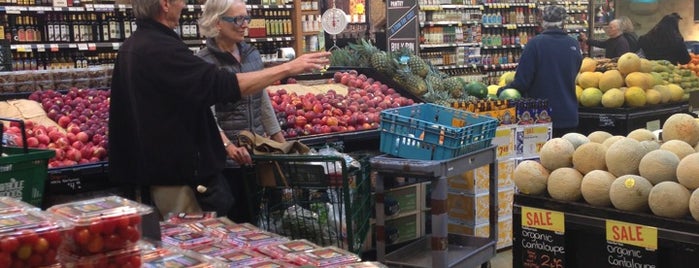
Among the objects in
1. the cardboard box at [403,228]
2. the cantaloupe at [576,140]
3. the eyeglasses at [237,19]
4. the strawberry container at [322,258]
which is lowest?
the cardboard box at [403,228]

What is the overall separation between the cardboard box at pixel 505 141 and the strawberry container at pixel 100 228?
3493 millimetres

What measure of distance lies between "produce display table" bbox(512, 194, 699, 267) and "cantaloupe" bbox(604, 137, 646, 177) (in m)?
0.19

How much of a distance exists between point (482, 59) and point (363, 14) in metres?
2.42

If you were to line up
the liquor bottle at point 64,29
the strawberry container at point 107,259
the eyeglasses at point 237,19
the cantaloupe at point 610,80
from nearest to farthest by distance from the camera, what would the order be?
1. the strawberry container at point 107,259
2. the eyeglasses at point 237,19
3. the cantaloupe at point 610,80
4. the liquor bottle at point 64,29

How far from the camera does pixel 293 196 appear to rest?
3564mm

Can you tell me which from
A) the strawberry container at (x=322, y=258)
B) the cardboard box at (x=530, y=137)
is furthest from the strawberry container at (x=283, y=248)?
the cardboard box at (x=530, y=137)

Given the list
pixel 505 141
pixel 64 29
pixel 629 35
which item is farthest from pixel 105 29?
pixel 629 35

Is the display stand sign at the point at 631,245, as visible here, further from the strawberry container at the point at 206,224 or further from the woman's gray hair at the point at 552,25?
the woman's gray hair at the point at 552,25

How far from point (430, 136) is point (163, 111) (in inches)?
58.3

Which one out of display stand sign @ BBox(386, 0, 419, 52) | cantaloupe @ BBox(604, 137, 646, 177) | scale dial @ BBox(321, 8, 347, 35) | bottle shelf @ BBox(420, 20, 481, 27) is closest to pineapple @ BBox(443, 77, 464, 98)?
cantaloupe @ BBox(604, 137, 646, 177)

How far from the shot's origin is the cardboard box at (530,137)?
5.21 m

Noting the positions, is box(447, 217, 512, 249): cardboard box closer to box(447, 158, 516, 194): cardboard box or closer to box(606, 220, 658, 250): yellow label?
box(447, 158, 516, 194): cardboard box

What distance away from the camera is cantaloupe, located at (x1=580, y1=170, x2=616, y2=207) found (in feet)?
9.93

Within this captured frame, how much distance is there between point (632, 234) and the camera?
290cm
